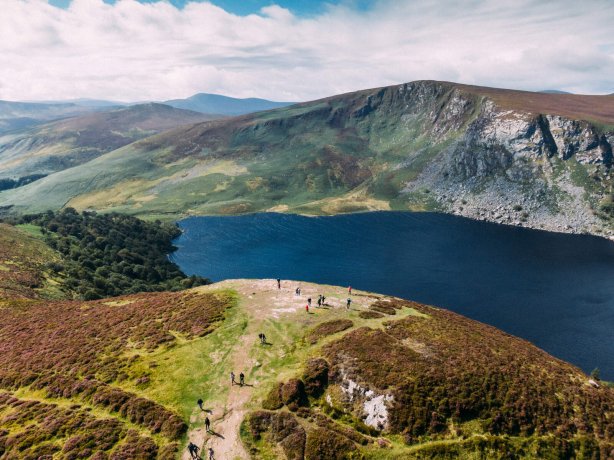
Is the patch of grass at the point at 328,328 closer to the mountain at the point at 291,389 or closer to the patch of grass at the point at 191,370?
the mountain at the point at 291,389

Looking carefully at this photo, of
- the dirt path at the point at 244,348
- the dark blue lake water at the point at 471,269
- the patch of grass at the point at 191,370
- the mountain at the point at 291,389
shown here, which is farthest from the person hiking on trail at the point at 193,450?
the dark blue lake water at the point at 471,269

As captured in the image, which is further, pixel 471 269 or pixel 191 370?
pixel 471 269

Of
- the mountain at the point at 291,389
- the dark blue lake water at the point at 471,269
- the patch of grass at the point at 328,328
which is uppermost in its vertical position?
the patch of grass at the point at 328,328

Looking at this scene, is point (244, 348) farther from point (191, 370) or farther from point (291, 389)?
point (291, 389)

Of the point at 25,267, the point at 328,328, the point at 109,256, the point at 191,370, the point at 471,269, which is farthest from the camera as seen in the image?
the point at 109,256

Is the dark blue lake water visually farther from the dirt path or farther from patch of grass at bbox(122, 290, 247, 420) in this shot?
patch of grass at bbox(122, 290, 247, 420)

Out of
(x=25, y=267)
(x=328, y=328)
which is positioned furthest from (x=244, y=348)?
(x=25, y=267)

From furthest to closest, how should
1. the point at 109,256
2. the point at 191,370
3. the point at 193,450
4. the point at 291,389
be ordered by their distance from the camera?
1. the point at 109,256
2. the point at 191,370
3. the point at 291,389
4. the point at 193,450

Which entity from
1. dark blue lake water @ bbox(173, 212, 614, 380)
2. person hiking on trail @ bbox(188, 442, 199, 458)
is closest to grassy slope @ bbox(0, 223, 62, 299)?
dark blue lake water @ bbox(173, 212, 614, 380)
